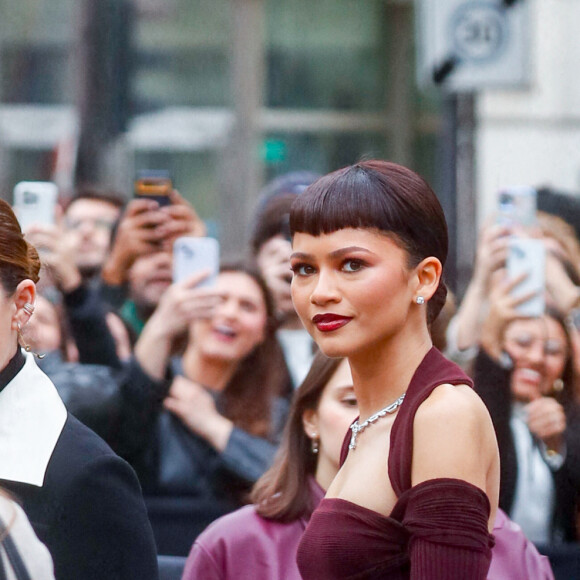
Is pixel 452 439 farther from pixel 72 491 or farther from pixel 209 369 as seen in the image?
pixel 209 369

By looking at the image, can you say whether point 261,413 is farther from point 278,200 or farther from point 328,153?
point 328,153

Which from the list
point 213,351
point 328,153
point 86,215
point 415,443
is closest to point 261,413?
point 213,351

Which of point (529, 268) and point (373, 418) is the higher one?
point (373, 418)

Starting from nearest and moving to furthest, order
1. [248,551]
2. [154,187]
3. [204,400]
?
1. [248,551]
2. [204,400]
3. [154,187]

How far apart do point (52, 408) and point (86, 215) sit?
10.7 feet

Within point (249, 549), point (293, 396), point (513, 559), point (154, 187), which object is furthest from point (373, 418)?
point (154, 187)

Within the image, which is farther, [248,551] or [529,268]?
[529,268]

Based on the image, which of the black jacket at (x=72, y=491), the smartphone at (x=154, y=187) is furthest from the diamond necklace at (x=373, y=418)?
the smartphone at (x=154, y=187)

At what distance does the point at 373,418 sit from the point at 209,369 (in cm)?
257

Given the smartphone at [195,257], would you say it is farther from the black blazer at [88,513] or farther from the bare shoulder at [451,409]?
the bare shoulder at [451,409]

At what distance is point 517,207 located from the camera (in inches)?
194

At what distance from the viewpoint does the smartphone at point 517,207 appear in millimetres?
4883

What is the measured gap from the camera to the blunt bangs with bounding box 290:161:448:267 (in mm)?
2170

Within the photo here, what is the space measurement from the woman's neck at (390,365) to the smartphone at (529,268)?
2.31m
